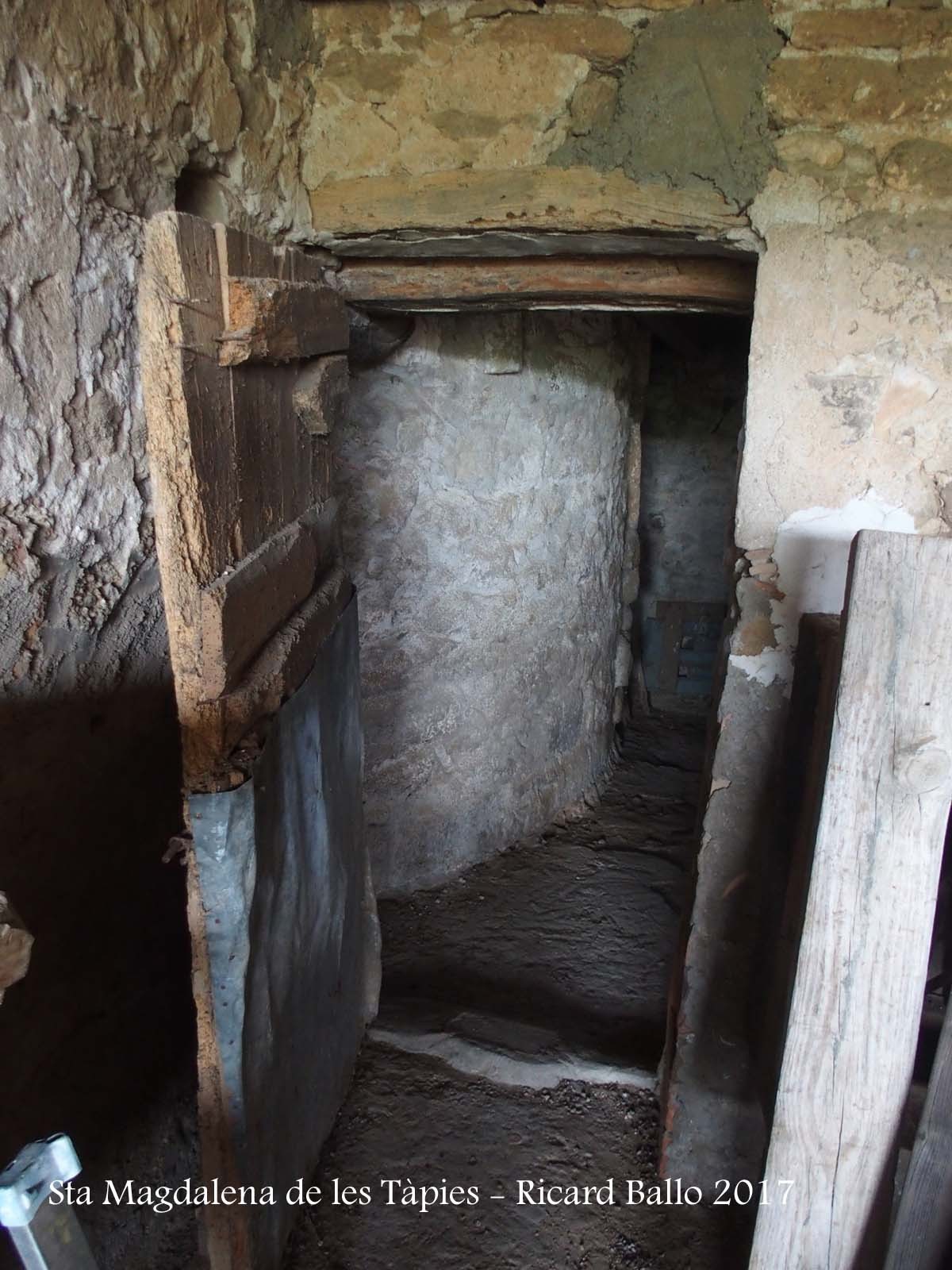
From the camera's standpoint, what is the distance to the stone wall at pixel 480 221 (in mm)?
1192

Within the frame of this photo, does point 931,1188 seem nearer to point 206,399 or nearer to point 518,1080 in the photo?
point 518,1080

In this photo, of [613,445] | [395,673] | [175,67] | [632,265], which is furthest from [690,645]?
[175,67]

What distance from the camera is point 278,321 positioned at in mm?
1278

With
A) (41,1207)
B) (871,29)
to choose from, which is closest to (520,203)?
(871,29)

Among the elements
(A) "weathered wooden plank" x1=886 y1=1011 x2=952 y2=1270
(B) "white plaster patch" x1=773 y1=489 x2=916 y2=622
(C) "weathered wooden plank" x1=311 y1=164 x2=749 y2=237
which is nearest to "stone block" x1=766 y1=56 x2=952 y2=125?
(C) "weathered wooden plank" x1=311 y1=164 x2=749 y2=237

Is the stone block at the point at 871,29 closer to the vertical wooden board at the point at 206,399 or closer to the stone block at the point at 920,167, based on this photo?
the stone block at the point at 920,167

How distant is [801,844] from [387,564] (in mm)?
1698

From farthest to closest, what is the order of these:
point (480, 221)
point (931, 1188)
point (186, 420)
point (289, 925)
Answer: point (480, 221)
point (289, 925)
point (931, 1188)
point (186, 420)

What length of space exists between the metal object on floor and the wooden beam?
5.73 ft

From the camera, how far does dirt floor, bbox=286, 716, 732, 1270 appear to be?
1.85 m

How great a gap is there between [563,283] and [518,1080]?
6.64 feet

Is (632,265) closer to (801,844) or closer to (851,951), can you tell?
(801,844)

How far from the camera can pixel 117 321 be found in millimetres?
1228

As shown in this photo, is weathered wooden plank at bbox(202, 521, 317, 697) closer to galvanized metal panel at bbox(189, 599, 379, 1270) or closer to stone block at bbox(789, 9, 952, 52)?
galvanized metal panel at bbox(189, 599, 379, 1270)
